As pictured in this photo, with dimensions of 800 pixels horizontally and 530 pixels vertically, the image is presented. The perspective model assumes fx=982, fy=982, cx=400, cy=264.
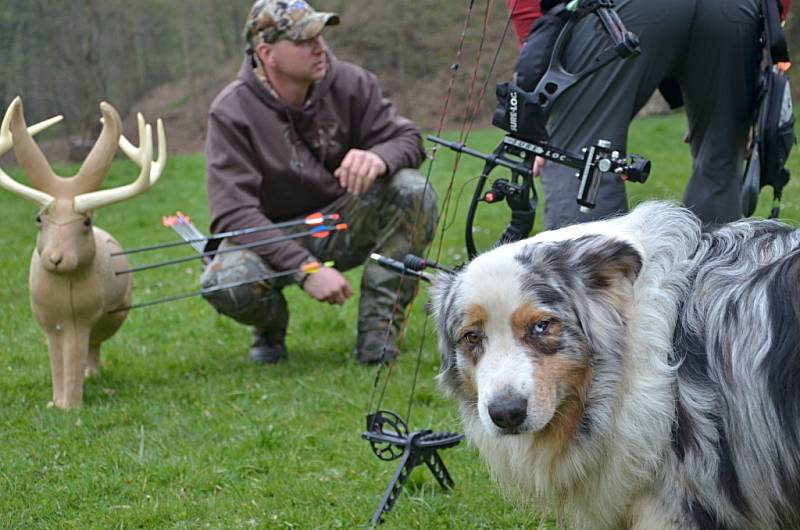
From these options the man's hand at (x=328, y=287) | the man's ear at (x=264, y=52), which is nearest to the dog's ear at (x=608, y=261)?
the man's hand at (x=328, y=287)

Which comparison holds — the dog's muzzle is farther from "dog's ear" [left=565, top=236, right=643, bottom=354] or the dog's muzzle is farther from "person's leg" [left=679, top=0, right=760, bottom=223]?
"person's leg" [left=679, top=0, right=760, bottom=223]

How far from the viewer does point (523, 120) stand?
3.82 metres

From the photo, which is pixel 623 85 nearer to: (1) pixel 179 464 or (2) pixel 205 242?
(1) pixel 179 464

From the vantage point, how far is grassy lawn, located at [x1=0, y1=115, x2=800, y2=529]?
4.16 metres

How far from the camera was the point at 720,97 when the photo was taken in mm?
4398

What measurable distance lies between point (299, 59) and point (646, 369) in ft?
12.5

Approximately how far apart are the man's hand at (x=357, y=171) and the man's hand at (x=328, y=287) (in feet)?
1.77

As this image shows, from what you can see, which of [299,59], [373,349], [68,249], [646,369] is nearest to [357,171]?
[299,59]

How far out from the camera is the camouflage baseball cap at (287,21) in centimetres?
609

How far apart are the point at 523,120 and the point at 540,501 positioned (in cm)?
147

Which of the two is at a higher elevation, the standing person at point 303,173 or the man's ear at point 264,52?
the man's ear at point 264,52

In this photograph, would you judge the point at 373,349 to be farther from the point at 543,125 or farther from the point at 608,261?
the point at 608,261

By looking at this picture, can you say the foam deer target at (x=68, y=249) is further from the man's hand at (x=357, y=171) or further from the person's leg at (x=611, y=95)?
the person's leg at (x=611, y=95)

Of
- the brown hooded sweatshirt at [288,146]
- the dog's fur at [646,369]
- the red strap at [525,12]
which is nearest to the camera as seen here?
the dog's fur at [646,369]
